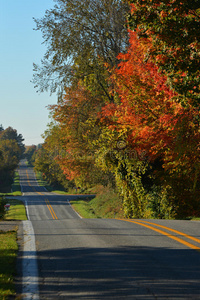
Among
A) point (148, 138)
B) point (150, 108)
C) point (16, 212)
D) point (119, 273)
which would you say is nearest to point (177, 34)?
point (150, 108)

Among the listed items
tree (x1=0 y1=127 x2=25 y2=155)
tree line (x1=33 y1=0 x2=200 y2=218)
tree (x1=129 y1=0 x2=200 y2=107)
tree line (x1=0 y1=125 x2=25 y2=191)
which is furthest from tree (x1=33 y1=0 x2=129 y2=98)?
tree (x1=0 y1=127 x2=25 y2=155)

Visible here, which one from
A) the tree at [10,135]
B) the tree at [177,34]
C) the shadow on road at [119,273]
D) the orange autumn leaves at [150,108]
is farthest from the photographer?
the tree at [10,135]

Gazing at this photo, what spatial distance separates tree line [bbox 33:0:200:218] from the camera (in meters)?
9.71

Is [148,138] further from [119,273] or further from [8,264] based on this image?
[119,273]

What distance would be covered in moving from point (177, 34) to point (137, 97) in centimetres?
532

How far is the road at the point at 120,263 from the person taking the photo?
15.6 ft

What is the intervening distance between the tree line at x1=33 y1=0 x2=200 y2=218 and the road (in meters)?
3.91

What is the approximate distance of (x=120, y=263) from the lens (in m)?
6.09

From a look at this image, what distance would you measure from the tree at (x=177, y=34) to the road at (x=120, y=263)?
3.85m

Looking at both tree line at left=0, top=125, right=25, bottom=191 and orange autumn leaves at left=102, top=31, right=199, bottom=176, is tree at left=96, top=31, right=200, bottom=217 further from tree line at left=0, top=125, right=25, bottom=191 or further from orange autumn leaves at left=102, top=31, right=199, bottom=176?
tree line at left=0, top=125, right=25, bottom=191

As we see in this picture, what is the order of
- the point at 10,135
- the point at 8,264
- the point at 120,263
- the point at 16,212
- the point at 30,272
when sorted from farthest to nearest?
the point at 10,135
the point at 16,212
the point at 8,264
the point at 120,263
the point at 30,272

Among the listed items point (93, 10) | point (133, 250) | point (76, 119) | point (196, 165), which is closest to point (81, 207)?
point (76, 119)

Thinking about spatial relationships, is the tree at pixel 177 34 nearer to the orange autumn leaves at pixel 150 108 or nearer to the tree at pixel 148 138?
the tree at pixel 148 138

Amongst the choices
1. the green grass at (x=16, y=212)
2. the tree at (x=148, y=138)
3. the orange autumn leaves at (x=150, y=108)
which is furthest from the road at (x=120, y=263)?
the green grass at (x=16, y=212)
